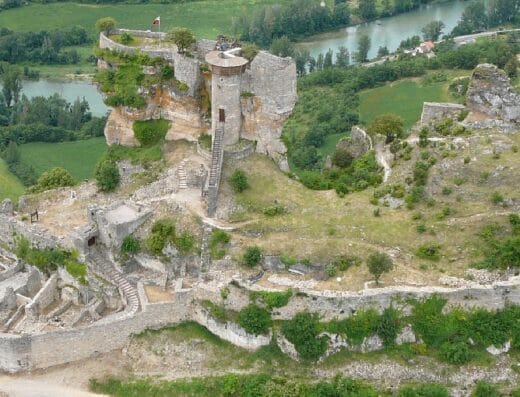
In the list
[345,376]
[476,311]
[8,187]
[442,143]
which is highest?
[442,143]

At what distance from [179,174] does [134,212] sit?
342 centimetres

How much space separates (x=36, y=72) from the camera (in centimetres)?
8862

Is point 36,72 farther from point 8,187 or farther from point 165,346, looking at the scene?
point 165,346

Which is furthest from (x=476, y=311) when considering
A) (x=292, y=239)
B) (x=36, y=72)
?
(x=36, y=72)

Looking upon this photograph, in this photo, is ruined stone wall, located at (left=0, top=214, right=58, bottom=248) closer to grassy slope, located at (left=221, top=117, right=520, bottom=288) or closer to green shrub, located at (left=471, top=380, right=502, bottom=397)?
grassy slope, located at (left=221, top=117, right=520, bottom=288)

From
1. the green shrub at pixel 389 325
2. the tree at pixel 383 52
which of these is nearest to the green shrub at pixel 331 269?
the green shrub at pixel 389 325

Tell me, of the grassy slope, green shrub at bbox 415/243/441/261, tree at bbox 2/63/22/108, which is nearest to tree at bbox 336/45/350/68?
tree at bbox 2/63/22/108

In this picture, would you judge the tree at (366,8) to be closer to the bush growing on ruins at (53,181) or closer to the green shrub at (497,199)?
the bush growing on ruins at (53,181)

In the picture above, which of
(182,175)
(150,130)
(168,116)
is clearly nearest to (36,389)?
(182,175)

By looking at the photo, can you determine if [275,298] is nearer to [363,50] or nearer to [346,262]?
[346,262]

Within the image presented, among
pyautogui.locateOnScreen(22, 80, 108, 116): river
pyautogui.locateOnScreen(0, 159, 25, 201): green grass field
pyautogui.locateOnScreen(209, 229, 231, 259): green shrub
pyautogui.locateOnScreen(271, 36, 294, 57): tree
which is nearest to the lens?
pyautogui.locateOnScreen(209, 229, 231, 259): green shrub

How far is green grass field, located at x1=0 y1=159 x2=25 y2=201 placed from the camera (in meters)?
58.2

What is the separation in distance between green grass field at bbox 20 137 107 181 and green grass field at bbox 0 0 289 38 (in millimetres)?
28194

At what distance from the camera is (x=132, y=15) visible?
9900 centimetres
